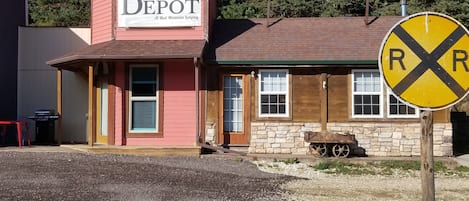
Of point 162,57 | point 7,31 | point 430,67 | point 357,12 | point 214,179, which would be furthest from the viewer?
point 357,12

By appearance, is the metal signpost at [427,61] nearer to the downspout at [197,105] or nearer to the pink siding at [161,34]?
the downspout at [197,105]

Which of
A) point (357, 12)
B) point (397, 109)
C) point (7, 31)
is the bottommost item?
point (397, 109)

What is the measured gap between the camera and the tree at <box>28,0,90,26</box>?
4028 centimetres

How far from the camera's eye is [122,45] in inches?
615

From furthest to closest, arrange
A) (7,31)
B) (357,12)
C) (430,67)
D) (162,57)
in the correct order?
(357,12) → (7,31) → (162,57) → (430,67)

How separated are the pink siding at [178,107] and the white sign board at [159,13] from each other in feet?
4.12

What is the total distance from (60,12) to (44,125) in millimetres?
26673

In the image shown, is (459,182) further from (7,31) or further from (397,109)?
(7,31)

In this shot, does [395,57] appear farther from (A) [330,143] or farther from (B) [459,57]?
(A) [330,143]

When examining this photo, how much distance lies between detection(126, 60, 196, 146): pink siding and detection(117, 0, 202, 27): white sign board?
125cm

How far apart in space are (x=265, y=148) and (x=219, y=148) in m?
1.28

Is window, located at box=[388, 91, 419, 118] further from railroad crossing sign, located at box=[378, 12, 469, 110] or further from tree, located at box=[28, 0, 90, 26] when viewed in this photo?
tree, located at box=[28, 0, 90, 26]

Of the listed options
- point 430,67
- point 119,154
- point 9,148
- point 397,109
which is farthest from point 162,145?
point 430,67

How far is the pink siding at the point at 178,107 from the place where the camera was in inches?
615
